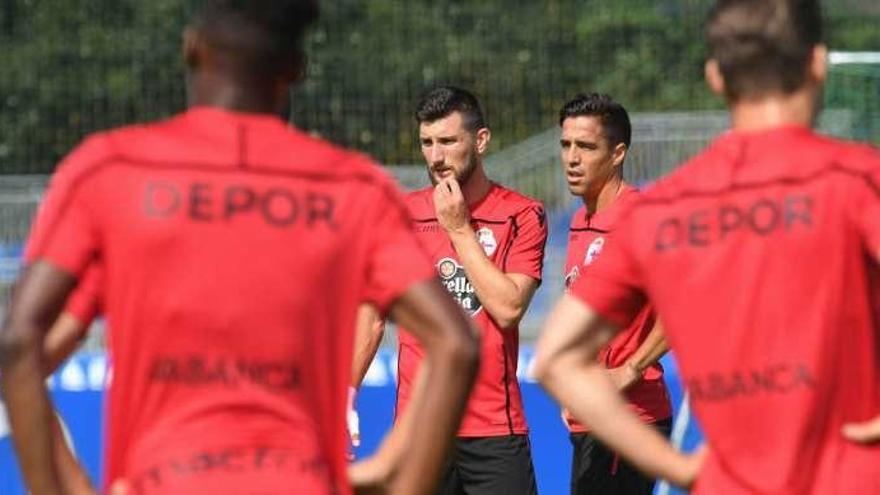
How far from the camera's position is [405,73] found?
16234 mm

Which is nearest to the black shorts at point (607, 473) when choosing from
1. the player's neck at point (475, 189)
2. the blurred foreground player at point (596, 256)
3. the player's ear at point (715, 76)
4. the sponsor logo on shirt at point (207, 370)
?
the blurred foreground player at point (596, 256)

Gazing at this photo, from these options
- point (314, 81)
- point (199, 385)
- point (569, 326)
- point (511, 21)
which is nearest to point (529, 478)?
point (569, 326)

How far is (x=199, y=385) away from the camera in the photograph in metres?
3.25

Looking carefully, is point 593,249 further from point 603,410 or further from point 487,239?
point 603,410

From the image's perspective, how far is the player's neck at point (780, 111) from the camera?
11.9ft

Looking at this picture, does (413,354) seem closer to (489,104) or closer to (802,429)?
(802,429)

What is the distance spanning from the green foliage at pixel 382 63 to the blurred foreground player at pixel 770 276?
11.4 m

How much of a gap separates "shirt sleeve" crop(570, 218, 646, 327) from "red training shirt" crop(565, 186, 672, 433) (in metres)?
3.67

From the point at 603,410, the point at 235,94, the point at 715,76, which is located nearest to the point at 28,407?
the point at 235,94

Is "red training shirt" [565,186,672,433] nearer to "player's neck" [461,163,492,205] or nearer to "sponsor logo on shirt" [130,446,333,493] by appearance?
"player's neck" [461,163,492,205]

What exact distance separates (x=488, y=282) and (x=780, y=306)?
374 centimetres

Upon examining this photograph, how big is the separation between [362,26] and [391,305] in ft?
42.2

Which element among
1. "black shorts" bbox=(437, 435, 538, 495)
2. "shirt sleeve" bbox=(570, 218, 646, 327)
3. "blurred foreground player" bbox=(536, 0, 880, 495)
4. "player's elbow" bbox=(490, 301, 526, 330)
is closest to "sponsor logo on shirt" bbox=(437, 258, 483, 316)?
"player's elbow" bbox=(490, 301, 526, 330)

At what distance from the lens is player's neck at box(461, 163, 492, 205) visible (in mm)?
7723
